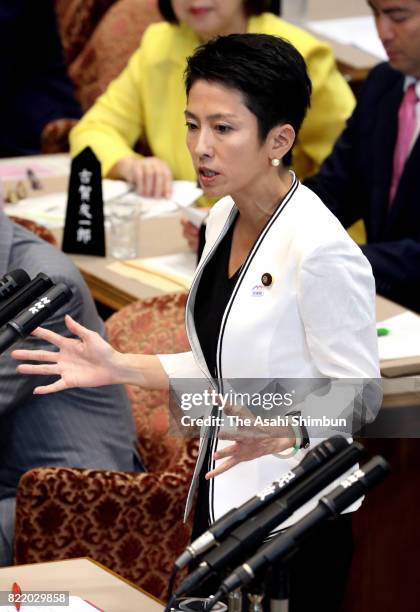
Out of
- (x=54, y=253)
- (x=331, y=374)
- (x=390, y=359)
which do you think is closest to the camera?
(x=331, y=374)

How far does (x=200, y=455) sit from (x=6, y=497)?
31.7 inches

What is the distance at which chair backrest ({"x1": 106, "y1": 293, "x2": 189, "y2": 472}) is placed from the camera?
2.95 m

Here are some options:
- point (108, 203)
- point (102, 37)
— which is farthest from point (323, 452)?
point (102, 37)

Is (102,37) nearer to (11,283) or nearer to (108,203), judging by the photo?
(108,203)

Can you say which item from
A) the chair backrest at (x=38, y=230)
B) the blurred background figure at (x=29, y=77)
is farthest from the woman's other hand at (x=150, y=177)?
the blurred background figure at (x=29, y=77)

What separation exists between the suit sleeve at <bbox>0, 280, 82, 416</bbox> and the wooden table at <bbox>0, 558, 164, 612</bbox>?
514mm

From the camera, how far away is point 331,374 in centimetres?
187

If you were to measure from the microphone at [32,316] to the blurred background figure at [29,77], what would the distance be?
4.07m

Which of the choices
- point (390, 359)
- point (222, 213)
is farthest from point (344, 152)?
point (222, 213)

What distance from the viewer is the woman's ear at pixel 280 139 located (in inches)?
78.4

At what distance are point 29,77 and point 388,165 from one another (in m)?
2.39

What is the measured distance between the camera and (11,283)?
166 cm

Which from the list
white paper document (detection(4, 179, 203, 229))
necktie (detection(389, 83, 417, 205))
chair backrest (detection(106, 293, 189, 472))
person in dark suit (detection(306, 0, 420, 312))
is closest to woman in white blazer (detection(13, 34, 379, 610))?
chair backrest (detection(106, 293, 189, 472))

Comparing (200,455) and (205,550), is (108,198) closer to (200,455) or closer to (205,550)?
(200,455)
